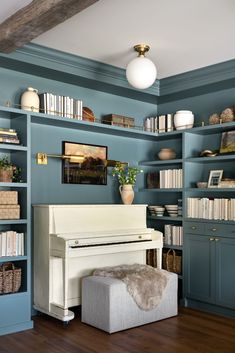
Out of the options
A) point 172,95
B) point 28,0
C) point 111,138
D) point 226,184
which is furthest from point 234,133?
point 28,0

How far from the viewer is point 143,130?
217 inches

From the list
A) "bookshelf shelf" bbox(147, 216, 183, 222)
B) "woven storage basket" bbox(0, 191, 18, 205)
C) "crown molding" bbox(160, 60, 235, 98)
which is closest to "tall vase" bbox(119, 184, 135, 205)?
"bookshelf shelf" bbox(147, 216, 183, 222)

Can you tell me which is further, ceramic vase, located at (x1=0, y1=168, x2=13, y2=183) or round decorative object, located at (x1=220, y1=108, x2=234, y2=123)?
round decorative object, located at (x1=220, y1=108, x2=234, y2=123)

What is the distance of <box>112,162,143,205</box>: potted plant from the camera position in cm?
499

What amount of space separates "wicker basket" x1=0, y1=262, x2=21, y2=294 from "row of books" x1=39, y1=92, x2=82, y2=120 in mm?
1611

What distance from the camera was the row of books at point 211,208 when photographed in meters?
4.52

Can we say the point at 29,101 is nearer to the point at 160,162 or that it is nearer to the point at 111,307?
the point at 160,162

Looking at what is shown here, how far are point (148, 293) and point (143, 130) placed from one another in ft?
7.46

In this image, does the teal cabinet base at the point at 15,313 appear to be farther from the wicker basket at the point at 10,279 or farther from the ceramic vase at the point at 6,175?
the ceramic vase at the point at 6,175

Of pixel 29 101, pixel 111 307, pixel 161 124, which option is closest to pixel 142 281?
pixel 111 307

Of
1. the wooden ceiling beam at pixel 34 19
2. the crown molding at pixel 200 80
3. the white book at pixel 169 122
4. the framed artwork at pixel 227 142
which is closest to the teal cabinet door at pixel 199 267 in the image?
the framed artwork at pixel 227 142

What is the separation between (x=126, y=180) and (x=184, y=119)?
40.5 inches

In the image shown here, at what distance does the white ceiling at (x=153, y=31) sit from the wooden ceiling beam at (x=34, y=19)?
0.09 meters

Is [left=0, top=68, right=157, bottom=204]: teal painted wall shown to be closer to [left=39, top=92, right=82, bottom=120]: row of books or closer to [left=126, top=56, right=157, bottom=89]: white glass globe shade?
[left=39, top=92, right=82, bottom=120]: row of books
